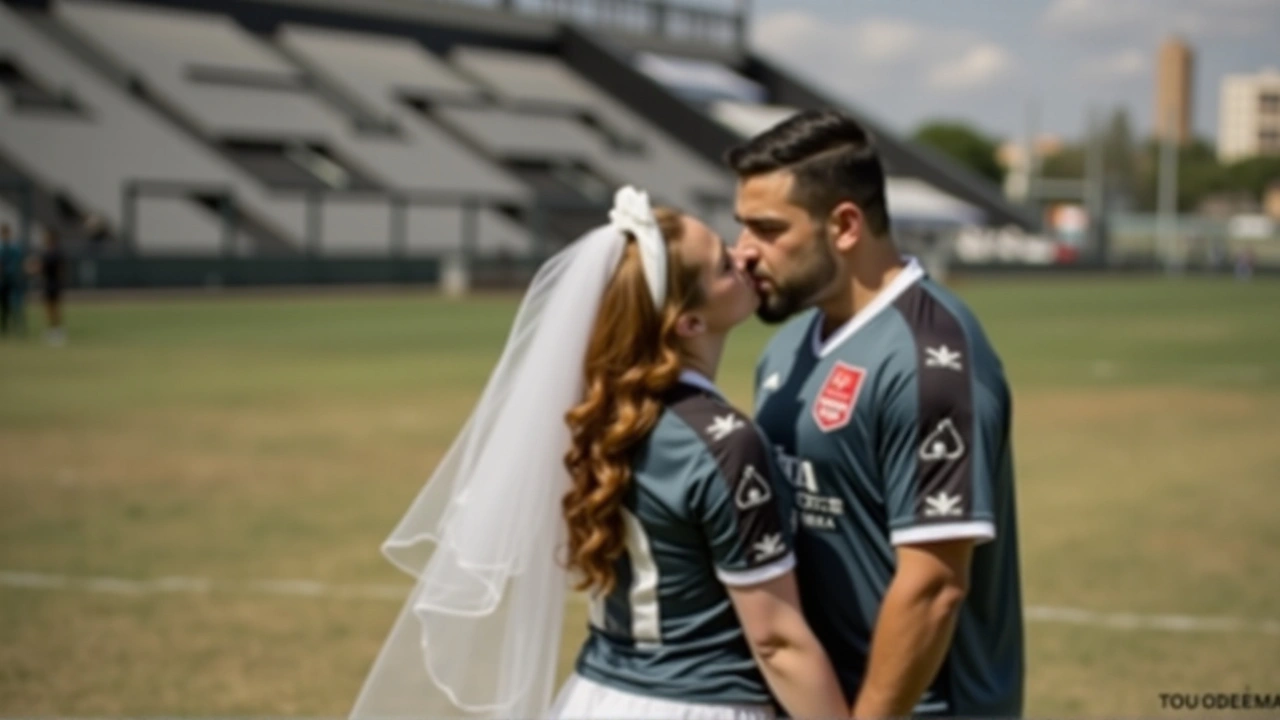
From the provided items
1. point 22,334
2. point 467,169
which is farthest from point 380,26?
point 22,334

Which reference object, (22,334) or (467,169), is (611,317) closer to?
(22,334)

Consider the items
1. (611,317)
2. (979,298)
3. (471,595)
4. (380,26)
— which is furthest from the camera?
(380,26)

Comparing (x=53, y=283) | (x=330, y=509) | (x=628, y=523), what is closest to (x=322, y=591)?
(x=330, y=509)

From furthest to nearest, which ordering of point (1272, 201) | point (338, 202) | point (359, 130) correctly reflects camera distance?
1. point (1272, 201)
2. point (359, 130)
3. point (338, 202)

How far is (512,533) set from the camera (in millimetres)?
3350

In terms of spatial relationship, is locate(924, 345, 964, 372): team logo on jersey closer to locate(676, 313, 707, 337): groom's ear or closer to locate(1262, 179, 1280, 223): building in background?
locate(676, 313, 707, 337): groom's ear

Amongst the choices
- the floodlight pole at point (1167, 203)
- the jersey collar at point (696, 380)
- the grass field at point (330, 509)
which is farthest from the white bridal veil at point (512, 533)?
the floodlight pole at point (1167, 203)

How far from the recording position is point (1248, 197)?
117 m

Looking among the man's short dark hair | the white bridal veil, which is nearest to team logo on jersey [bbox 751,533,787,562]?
the white bridal veil

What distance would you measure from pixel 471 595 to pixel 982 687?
Answer: 103 cm

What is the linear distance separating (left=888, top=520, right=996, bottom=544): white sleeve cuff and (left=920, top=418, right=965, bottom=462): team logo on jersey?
12cm

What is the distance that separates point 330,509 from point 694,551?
9.11m

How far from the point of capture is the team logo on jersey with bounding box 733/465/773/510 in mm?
3084

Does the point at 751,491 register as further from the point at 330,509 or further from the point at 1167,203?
the point at 1167,203
